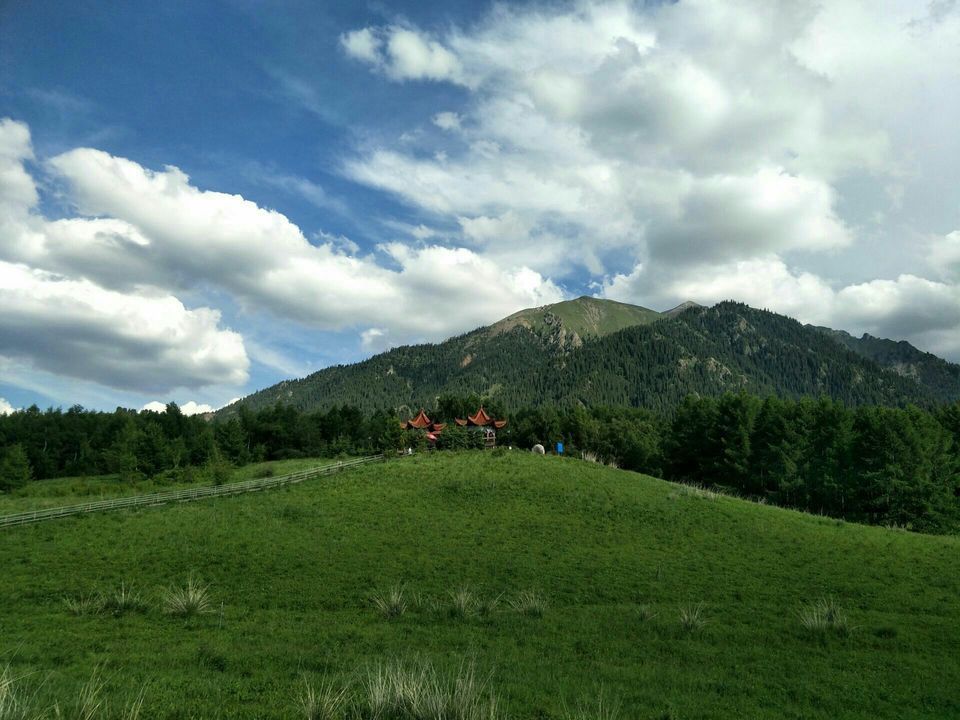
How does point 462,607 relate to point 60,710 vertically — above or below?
below

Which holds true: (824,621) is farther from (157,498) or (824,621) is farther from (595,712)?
(157,498)

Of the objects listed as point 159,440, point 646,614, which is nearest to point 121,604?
point 646,614

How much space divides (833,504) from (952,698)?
59.9 metres

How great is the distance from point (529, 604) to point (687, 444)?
7285 centimetres

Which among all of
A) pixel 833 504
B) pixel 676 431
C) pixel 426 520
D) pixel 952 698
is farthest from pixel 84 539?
pixel 676 431

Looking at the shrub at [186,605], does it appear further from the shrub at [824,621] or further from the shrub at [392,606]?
the shrub at [824,621]

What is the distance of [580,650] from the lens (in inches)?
597

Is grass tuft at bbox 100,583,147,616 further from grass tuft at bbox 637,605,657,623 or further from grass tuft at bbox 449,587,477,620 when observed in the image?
grass tuft at bbox 637,605,657,623

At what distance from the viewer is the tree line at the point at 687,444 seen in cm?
5703

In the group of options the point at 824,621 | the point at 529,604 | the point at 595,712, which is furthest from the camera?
the point at 529,604

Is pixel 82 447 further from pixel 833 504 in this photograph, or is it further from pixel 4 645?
pixel 833 504

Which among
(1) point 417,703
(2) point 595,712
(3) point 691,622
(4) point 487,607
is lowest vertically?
(4) point 487,607

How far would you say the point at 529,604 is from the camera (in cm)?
1941

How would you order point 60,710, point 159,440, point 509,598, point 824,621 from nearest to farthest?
1. point 60,710
2. point 824,621
3. point 509,598
4. point 159,440
